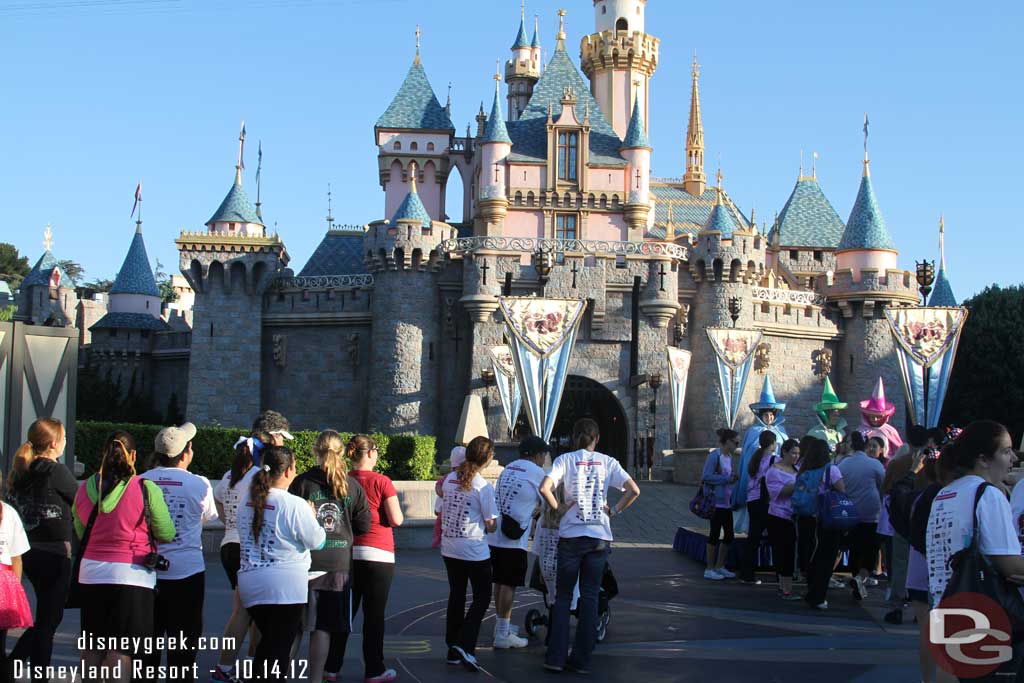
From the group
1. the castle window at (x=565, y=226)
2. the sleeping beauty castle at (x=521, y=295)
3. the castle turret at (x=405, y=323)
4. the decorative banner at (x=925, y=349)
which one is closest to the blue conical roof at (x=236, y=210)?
the sleeping beauty castle at (x=521, y=295)

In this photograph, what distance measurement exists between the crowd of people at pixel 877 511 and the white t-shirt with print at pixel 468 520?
98.0 inches

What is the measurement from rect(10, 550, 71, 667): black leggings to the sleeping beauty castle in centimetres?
2263

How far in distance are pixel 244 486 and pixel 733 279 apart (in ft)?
85.0

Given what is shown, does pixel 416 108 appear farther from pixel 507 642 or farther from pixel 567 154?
pixel 507 642

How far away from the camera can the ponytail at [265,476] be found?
577 cm

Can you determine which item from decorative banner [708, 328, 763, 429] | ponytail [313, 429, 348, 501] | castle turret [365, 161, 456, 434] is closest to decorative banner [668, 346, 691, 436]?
decorative banner [708, 328, 763, 429]

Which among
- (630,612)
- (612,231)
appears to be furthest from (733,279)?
(630,612)

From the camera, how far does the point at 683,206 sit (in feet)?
152

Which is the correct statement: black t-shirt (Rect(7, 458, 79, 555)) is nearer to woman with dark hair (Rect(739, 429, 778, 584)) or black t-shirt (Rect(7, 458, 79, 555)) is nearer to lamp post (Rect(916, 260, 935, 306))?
woman with dark hair (Rect(739, 429, 778, 584))

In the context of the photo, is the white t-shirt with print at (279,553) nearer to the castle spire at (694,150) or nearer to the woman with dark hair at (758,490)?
the woman with dark hair at (758,490)

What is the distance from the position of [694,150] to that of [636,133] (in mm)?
16233

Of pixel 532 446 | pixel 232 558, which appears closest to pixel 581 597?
pixel 532 446

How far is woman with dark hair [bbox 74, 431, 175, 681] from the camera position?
5824 mm

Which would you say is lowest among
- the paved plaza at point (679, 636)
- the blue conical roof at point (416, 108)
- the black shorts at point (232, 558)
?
the paved plaza at point (679, 636)
